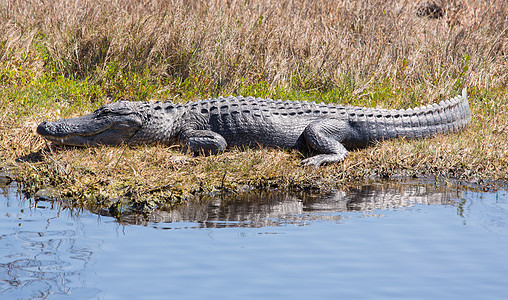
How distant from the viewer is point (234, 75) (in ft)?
29.0

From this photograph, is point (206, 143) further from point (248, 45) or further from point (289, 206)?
point (248, 45)

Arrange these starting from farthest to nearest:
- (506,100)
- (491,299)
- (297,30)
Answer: (297,30) < (506,100) < (491,299)

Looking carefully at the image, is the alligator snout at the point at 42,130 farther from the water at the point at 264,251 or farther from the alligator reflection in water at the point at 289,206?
the alligator reflection in water at the point at 289,206

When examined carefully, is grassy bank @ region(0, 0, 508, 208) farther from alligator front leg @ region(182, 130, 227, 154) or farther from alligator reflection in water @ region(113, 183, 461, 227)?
alligator reflection in water @ region(113, 183, 461, 227)

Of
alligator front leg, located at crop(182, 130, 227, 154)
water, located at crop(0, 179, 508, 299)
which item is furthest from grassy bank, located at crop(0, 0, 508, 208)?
water, located at crop(0, 179, 508, 299)

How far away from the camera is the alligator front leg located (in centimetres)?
656

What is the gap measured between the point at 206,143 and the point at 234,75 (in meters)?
2.51

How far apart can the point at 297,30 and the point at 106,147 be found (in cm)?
420

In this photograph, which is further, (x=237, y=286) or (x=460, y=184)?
(x=460, y=184)

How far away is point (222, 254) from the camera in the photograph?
408cm

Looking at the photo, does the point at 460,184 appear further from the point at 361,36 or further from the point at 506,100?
the point at 361,36

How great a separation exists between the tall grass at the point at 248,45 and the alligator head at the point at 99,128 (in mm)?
1680

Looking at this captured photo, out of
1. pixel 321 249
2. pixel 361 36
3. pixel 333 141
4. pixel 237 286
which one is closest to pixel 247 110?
pixel 333 141

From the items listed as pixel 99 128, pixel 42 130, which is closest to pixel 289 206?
pixel 99 128
